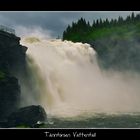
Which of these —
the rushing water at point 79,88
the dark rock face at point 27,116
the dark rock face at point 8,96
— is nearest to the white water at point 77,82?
the rushing water at point 79,88

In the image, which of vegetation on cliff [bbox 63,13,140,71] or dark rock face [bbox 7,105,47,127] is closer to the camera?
dark rock face [bbox 7,105,47,127]

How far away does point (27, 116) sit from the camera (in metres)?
12.9

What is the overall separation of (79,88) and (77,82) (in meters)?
0.19

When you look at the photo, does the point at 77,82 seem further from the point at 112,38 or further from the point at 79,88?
the point at 112,38

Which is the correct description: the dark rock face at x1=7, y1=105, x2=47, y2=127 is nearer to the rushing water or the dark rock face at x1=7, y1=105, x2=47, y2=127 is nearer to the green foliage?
the rushing water

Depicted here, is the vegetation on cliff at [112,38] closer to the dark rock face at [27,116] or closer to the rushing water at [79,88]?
the rushing water at [79,88]

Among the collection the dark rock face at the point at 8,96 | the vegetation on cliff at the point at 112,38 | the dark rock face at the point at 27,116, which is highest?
the vegetation on cliff at the point at 112,38

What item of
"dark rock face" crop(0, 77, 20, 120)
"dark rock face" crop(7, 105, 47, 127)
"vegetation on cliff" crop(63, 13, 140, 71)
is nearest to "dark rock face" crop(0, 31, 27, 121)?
"dark rock face" crop(0, 77, 20, 120)

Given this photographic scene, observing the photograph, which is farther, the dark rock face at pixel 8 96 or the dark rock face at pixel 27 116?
the dark rock face at pixel 8 96

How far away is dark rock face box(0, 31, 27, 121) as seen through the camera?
12.9 m

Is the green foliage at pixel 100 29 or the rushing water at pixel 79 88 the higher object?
the green foliage at pixel 100 29

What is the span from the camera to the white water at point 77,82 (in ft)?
42.5

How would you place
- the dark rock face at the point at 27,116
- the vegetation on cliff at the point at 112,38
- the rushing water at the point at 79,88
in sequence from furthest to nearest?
the vegetation on cliff at the point at 112,38 < the rushing water at the point at 79,88 < the dark rock face at the point at 27,116
